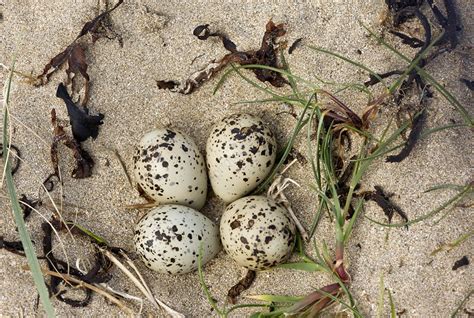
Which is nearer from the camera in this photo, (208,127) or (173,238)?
(173,238)

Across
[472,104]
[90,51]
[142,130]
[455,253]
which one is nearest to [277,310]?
[455,253]

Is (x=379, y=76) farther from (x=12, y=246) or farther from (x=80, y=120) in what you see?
(x=12, y=246)

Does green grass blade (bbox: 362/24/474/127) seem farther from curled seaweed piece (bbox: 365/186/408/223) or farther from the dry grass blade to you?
the dry grass blade

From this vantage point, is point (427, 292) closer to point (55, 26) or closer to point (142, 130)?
point (142, 130)

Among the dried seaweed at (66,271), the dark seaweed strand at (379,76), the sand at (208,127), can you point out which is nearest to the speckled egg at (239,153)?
the sand at (208,127)

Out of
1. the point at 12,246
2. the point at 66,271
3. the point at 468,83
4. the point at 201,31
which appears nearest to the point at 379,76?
the point at 468,83

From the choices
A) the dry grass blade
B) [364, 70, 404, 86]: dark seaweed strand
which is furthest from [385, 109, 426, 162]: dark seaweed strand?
the dry grass blade
